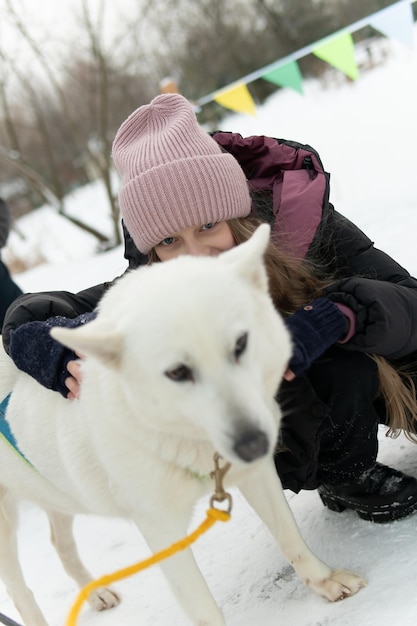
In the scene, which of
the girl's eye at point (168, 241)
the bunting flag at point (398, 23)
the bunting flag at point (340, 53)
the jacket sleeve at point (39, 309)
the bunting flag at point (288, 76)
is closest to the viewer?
the jacket sleeve at point (39, 309)

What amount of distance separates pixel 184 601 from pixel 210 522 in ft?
0.97

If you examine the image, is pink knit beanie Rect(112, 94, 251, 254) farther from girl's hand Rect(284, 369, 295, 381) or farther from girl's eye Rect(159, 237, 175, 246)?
girl's hand Rect(284, 369, 295, 381)

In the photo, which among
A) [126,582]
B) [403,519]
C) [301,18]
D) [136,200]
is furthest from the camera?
[301,18]

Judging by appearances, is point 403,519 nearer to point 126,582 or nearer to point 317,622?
point 317,622

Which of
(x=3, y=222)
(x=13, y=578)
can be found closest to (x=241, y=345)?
(x=13, y=578)

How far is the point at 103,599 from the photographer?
2.28m

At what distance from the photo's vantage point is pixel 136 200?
6.97 ft

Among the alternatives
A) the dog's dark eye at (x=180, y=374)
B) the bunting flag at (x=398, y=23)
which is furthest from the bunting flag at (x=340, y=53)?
the dog's dark eye at (x=180, y=374)

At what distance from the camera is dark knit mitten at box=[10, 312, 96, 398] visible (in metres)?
1.76

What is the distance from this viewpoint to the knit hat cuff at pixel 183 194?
2.07 meters

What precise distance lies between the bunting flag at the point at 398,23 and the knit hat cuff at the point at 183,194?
3.55 m

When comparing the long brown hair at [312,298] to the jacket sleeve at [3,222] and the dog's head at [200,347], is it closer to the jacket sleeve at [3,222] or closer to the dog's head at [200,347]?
the dog's head at [200,347]

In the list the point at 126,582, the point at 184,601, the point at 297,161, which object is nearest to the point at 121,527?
the point at 126,582

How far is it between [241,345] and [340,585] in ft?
2.97
